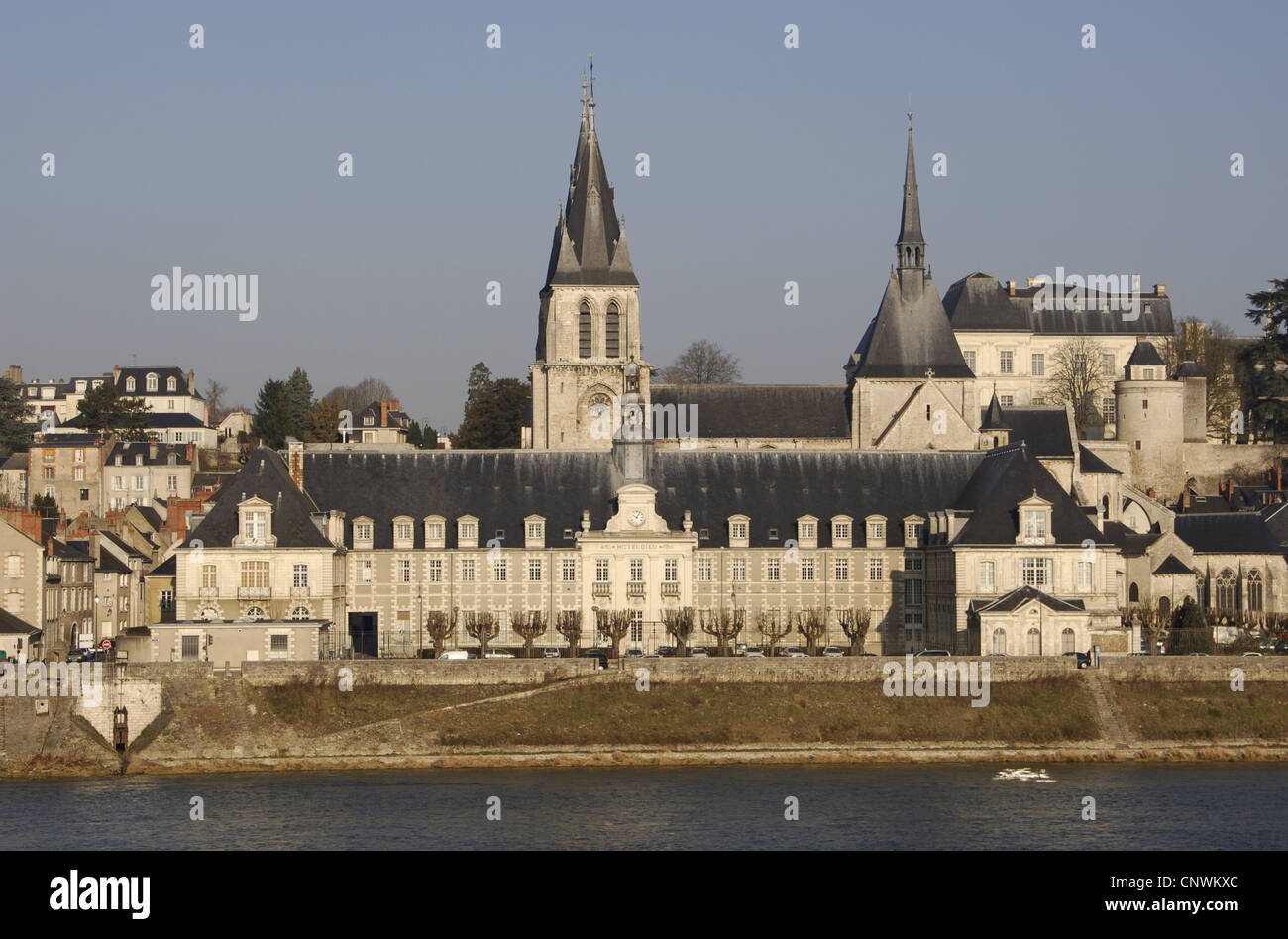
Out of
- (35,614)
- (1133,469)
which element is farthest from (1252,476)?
(35,614)

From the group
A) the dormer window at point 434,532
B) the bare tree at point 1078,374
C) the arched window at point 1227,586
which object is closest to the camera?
the dormer window at point 434,532

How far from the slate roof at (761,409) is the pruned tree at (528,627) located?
1966cm

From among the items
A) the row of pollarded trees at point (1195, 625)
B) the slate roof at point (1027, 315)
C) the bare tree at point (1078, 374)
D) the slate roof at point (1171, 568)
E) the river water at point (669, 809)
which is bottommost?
the river water at point (669, 809)

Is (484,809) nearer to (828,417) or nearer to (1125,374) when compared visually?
(828,417)

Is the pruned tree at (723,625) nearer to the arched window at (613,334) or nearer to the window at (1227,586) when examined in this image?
the window at (1227,586)

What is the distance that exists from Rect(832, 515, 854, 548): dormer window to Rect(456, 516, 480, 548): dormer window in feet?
38.7

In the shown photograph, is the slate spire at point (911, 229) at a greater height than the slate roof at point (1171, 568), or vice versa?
the slate spire at point (911, 229)

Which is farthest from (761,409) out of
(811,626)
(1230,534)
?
(811,626)

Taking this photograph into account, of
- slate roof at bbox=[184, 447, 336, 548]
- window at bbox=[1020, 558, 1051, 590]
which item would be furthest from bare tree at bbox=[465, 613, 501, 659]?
window at bbox=[1020, 558, 1051, 590]

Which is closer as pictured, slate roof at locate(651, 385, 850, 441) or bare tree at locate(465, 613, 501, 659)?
bare tree at locate(465, 613, 501, 659)

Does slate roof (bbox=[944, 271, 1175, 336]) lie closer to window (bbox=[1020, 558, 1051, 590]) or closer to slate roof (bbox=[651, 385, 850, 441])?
slate roof (bbox=[651, 385, 850, 441])

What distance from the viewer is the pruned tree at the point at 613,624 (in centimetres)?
5916

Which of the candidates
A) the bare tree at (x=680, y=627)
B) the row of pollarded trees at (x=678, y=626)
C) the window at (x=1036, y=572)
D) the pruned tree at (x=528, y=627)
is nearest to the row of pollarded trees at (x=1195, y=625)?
the window at (x=1036, y=572)

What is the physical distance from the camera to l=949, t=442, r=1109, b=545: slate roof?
60.9 meters
